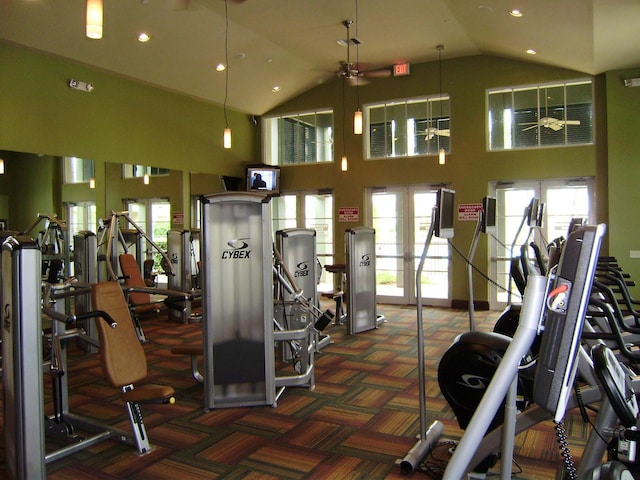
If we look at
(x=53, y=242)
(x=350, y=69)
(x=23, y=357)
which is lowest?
(x=23, y=357)

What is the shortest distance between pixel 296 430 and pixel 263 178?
703 centimetres

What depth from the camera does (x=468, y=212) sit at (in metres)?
8.91

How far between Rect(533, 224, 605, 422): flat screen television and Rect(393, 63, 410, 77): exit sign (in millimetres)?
8340

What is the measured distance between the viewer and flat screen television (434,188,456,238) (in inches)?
117

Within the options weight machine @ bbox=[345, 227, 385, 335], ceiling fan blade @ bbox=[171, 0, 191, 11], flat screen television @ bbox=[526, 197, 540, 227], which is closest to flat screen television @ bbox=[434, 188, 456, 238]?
flat screen television @ bbox=[526, 197, 540, 227]

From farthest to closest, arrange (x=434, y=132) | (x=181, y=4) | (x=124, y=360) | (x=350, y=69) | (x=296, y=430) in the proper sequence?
1. (x=434, y=132)
2. (x=350, y=69)
3. (x=181, y=4)
4. (x=296, y=430)
5. (x=124, y=360)

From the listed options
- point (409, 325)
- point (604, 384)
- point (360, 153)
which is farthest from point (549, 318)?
point (360, 153)

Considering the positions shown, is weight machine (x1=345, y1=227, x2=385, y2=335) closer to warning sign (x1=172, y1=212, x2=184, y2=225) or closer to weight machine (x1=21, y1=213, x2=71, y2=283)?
warning sign (x1=172, y1=212, x2=184, y2=225)

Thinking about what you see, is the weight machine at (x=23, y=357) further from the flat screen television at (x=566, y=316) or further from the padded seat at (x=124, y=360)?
the flat screen television at (x=566, y=316)

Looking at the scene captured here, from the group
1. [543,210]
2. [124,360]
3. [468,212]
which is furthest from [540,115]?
[124,360]

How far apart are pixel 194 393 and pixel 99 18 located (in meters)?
3.06

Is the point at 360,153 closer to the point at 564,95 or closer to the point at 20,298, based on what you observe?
the point at 564,95

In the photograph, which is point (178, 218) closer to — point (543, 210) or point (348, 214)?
point (348, 214)

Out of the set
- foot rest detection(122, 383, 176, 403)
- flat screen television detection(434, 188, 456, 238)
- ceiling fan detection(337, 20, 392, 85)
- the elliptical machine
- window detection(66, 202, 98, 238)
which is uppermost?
ceiling fan detection(337, 20, 392, 85)
